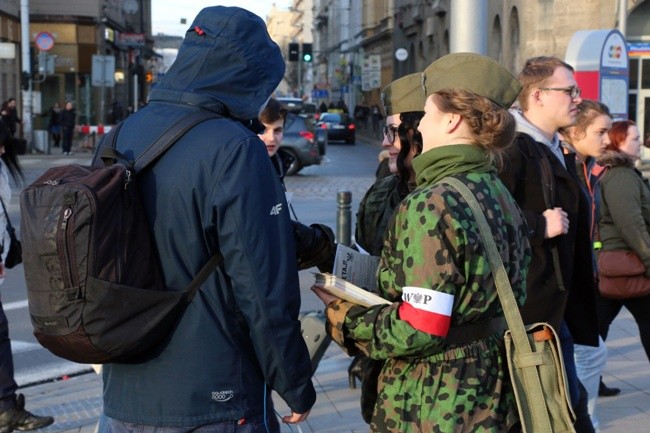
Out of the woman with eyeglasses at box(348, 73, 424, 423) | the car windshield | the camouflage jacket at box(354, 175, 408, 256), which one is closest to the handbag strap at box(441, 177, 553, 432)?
the woman with eyeglasses at box(348, 73, 424, 423)

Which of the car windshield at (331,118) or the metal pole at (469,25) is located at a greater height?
the metal pole at (469,25)

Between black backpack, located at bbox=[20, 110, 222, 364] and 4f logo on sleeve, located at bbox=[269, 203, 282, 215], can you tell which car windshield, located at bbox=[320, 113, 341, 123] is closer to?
4f logo on sleeve, located at bbox=[269, 203, 282, 215]

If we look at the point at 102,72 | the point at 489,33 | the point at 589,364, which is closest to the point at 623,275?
the point at 589,364

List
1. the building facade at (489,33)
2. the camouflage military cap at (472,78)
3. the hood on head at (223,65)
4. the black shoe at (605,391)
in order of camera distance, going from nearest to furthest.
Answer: the hood on head at (223,65)
the camouflage military cap at (472,78)
the black shoe at (605,391)
the building facade at (489,33)

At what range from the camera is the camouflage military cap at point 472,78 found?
10.8 ft

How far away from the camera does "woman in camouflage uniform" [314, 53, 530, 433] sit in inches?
118

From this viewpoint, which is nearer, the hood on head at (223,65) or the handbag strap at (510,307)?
the handbag strap at (510,307)

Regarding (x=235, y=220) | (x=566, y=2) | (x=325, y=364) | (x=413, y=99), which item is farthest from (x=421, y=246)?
(x=566, y=2)

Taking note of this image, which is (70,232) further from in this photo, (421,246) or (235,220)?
(421,246)

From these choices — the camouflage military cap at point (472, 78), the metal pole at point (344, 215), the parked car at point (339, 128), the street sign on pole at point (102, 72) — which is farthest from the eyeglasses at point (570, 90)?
the parked car at point (339, 128)

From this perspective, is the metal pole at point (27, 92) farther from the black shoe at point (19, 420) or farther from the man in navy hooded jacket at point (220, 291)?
the man in navy hooded jacket at point (220, 291)

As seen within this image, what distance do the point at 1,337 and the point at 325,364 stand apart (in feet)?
8.82

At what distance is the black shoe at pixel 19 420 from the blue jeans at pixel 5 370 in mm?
33

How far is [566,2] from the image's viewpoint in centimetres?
3428
